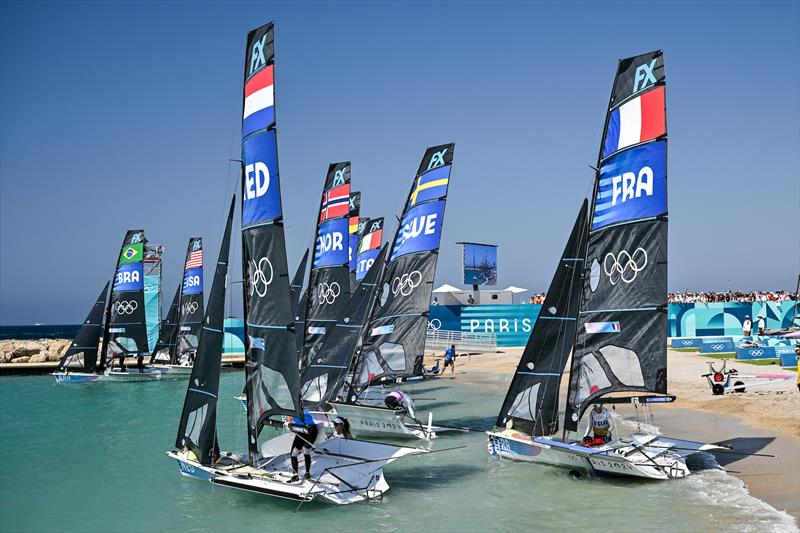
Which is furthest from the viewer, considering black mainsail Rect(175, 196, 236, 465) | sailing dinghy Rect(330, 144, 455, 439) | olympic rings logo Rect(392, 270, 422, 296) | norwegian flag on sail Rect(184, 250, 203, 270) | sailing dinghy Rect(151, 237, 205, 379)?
norwegian flag on sail Rect(184, 250, 203, 270)

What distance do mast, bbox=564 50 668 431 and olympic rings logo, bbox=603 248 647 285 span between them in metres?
0.02

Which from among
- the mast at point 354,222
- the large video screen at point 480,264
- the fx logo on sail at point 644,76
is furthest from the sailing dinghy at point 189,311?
the fx logo on sail at point 644,76

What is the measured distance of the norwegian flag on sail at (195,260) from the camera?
4412 cm

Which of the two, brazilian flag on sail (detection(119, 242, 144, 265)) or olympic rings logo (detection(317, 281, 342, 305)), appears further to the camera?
brazilian flag on sail (detection(119, 242, 144, 265))

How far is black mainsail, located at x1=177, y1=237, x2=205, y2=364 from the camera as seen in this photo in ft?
142

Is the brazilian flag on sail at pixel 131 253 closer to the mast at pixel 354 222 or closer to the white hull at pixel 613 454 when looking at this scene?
the mast at pixel 354 222

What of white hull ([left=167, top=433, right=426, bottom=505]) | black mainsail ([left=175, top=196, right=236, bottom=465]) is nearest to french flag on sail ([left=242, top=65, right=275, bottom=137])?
black mainsail ([left=175, top=196, right=236, bottom=465])

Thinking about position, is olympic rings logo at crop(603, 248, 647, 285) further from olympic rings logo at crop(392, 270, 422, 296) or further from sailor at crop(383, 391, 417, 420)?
sailor at crop(383, 391, 417, 420)

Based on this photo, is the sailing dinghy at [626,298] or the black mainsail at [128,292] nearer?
the sailing dinghy at [626,298]

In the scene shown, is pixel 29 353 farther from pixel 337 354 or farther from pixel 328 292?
pixel 337 354

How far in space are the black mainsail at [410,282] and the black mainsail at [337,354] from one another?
49 centimetres

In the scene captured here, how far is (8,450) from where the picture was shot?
71.5 feet

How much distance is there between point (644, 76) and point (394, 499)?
10350 millimetres

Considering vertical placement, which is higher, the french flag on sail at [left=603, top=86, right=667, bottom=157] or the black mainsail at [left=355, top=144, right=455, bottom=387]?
the french flag on sail at [left=603, top=86, right=667, bottom=157]
